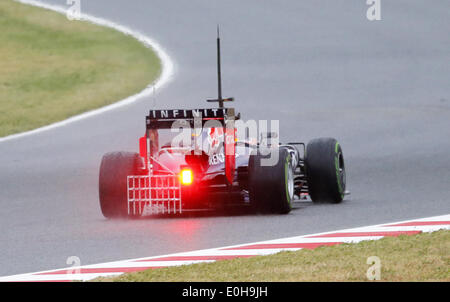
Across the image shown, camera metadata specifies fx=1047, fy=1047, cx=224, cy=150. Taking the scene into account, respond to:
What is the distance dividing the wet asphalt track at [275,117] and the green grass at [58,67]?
1.26 m

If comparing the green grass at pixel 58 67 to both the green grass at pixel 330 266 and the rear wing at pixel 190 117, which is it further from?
the green grass at pixel 330 266

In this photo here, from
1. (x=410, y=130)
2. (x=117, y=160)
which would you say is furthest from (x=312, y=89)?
(x=117, y=160)

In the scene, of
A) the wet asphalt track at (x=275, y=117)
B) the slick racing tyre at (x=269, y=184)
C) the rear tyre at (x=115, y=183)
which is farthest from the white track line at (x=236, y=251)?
the rear tyre at (x=115, y=183)

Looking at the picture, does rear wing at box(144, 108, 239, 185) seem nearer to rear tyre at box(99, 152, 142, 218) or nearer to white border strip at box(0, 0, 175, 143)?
rear tyre at box(99, 152, 142, 218)

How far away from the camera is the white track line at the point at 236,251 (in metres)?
8.30

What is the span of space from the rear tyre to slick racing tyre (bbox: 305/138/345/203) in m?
2.46

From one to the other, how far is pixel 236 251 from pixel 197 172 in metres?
3.29

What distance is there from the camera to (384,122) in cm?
2291

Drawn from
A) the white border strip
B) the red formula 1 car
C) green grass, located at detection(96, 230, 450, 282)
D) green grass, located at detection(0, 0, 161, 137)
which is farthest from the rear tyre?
green grass, located at detection(0, 0, 161, 137)

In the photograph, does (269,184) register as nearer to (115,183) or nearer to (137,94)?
(115,183)

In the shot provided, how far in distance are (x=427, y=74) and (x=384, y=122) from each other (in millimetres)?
6311
